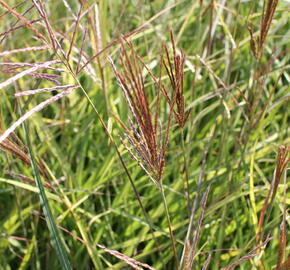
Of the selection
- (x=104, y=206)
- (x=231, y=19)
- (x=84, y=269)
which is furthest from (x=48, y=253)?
(x=231, y=19)

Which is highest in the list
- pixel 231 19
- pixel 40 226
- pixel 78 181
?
pixel 231 19

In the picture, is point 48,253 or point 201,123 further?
point 201,123

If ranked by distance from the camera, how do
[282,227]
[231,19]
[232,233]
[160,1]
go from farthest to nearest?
[160,1] → [231,19] → [232,233] → [282,227]

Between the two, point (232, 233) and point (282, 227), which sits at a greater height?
point (282, 227)

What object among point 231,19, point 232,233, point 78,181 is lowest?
point 232,233

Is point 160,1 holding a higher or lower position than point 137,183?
higher

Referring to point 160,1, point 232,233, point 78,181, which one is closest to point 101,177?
point 78,181

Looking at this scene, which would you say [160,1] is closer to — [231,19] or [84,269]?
[231,19]

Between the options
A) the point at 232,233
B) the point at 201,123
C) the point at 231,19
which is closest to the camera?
the point at 232,233

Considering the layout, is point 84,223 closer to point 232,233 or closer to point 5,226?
point 5,226
